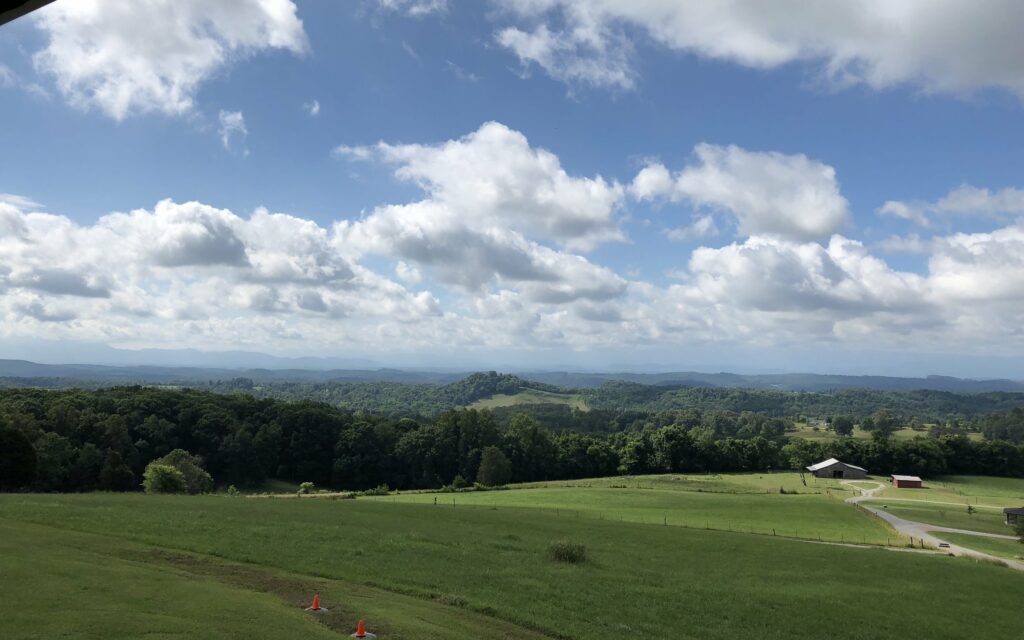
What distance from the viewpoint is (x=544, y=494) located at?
238 ft

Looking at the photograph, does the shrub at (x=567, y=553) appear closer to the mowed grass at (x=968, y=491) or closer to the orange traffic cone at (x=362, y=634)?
the orange traffic cone at (x=362, y=634)

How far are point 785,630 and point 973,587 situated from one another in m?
17.7

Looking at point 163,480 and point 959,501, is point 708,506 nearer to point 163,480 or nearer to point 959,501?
point 959,501

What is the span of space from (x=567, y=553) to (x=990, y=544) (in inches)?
1769

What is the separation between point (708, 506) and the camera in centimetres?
6372

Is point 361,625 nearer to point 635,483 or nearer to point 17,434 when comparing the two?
point 17,434

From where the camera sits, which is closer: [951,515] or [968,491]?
[951,515]

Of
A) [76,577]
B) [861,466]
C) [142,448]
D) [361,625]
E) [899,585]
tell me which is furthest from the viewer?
[861,466]

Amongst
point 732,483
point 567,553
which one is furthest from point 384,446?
point 567,553

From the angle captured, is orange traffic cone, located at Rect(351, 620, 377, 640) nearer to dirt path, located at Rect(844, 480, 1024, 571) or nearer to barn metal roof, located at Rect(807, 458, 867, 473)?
dirt path, located at Rect(844, 480, 1024, 571)

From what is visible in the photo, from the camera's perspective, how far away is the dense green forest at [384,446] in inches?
3625

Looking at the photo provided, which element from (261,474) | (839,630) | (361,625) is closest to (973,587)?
(839,630)

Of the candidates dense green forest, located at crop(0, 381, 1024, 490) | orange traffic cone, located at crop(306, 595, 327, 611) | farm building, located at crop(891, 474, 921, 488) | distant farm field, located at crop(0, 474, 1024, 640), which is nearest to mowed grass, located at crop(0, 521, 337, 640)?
distant farm field, located at crop(0, 474, 1024, 640)

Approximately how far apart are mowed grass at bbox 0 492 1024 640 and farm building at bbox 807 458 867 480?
242ft
